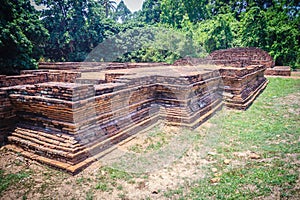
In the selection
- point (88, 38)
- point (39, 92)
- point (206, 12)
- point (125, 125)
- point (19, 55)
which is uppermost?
A: point (206, 12)

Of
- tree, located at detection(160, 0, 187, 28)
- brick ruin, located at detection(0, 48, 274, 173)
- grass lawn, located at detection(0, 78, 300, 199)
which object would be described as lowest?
grass lawn, located at detection(0, 78, 300, 199)

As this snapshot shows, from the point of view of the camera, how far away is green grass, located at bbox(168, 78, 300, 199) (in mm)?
2680

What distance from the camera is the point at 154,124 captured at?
4.97 m

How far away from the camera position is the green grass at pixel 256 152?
105 inches

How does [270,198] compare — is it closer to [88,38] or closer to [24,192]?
[24,192]

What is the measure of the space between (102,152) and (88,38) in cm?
1587

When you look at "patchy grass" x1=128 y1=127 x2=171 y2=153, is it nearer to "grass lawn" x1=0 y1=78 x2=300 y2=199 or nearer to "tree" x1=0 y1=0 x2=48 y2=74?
"grass lawn" x1=0 y1=78 x2=300 y2=199

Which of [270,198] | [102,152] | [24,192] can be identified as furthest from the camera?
[102,152]

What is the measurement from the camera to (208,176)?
304 centimetres

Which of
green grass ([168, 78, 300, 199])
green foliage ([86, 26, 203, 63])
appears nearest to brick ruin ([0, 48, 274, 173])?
green grass ([168, 78, 300, 199])

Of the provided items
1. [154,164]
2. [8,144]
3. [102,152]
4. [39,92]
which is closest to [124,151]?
[102,152]

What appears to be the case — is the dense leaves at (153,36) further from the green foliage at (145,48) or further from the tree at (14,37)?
the tree at (14,37)

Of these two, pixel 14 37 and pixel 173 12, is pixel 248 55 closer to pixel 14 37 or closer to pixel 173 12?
pixel 14 37

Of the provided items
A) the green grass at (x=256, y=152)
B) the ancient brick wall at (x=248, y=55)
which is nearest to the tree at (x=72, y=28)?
the ancient brick wall at (x=248, y=55)
